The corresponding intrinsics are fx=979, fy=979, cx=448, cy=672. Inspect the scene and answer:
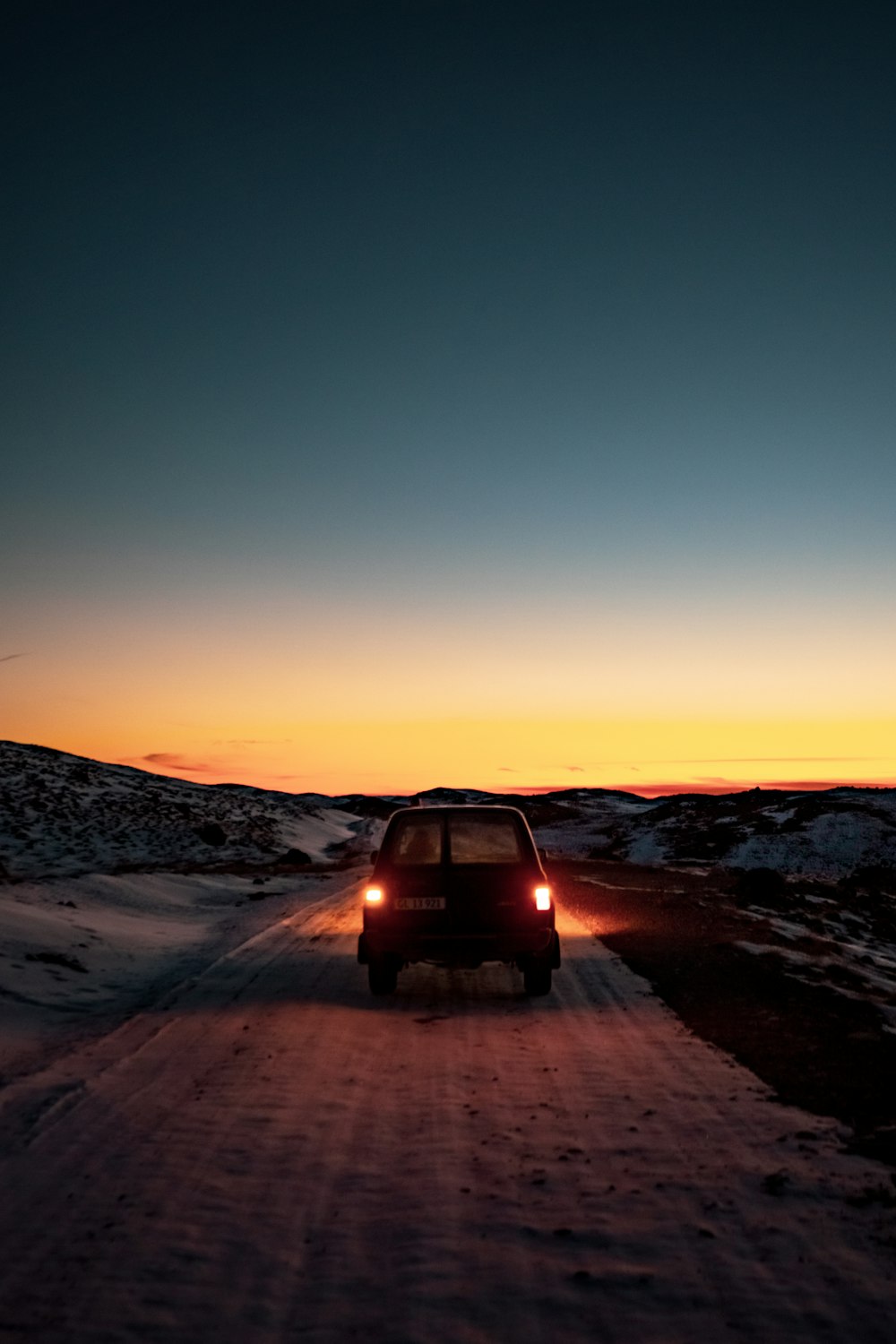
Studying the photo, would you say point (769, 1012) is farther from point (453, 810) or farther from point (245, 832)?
point (245, 832)

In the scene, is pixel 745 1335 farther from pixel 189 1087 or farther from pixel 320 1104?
pixel 189 1087

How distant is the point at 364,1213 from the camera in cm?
504

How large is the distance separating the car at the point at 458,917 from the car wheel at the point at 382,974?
0.4 inches

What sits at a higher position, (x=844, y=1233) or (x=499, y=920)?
(x=499, y=920)

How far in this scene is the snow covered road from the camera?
158 inches

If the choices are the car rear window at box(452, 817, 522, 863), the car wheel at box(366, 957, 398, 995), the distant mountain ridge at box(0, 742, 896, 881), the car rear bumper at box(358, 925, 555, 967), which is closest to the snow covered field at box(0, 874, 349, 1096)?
the car wheel at box(366, 957, 398, 995)

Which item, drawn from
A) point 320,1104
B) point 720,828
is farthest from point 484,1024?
point 720,828

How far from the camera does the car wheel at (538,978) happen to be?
11312 millimetres

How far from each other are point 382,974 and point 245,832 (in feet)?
199

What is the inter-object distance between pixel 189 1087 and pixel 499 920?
14.3 feet

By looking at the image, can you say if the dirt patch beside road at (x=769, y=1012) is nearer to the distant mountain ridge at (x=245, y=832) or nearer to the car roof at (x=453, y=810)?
the car roof at (x=453, y=810)

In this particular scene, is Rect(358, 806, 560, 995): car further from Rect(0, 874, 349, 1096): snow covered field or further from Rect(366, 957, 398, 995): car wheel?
Rect(0, 874, 349, 1096): snow covered field

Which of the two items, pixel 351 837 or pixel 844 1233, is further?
pixel 351 837

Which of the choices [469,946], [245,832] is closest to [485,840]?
[469,946]
